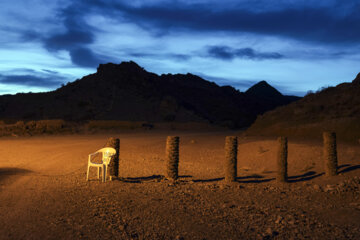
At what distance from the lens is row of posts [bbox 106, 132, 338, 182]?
9453 mm

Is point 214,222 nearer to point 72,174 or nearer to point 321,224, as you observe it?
point 321,224

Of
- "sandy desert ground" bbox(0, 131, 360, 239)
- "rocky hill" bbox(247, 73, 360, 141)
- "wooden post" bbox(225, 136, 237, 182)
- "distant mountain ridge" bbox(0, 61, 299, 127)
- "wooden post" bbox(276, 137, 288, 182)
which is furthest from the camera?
"distant mountain ridge" bbox(0, 61, 299, 127)

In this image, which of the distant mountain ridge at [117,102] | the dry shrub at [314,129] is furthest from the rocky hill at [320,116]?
the distant mountain ridge at [117,102]

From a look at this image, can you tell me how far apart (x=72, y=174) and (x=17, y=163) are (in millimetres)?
3235

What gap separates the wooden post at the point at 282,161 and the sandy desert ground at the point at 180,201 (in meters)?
0.32

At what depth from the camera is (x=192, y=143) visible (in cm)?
1814

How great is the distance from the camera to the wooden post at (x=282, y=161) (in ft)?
31.8

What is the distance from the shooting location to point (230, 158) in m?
9.46

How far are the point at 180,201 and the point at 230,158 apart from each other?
3005mm

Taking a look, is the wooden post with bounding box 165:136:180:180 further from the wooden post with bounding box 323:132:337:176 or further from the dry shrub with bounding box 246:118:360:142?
the dry shrub with bounding box 246:118:360:142

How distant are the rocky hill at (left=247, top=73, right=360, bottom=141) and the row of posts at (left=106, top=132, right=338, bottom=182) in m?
5.28

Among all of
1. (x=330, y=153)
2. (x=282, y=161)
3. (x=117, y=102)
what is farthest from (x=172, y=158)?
(x=117, y=102)

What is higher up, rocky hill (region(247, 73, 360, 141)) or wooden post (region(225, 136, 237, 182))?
rocky hill (region(247, 73, 360, 141))

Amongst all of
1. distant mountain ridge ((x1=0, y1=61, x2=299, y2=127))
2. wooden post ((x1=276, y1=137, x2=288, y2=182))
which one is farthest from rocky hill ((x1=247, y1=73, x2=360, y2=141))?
distant mountain ridge ((x1=0, y1=61, x2=299, y2=127))
